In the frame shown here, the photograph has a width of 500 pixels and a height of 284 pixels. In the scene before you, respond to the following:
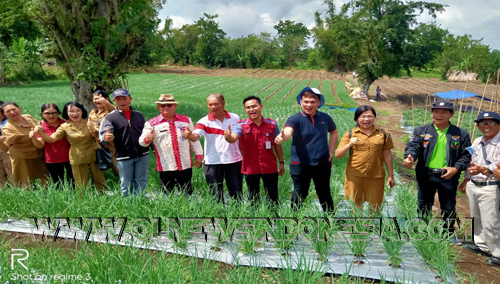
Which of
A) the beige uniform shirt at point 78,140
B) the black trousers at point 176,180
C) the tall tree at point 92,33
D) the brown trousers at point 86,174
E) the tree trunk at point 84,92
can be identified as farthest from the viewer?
the tree trunk at point 84,92

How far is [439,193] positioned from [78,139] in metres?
3.94

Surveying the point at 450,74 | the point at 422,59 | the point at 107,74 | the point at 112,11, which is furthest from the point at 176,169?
the point at 450,74

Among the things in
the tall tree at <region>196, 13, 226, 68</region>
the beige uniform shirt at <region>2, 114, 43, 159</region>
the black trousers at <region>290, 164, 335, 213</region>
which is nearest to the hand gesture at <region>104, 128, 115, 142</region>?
the beige uniform shirt at <region>2, 114, 43, 159</region>

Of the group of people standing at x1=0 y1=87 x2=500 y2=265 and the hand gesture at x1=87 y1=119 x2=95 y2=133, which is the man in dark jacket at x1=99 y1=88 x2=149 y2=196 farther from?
the hand gesture at x1=87 y1=119 x2=95 y2=133

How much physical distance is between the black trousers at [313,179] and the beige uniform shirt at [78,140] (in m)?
2.42

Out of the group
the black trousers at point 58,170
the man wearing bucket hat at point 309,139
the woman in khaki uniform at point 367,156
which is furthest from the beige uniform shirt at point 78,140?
the woman in khaki uniform at point 367,156

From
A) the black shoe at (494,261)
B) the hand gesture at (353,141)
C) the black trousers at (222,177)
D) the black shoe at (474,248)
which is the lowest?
the black shoe at (474,248)

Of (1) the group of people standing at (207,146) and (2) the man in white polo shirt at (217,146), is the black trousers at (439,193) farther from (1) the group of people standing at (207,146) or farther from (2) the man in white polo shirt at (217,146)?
(2) the man in white polo shirt at (217,146)

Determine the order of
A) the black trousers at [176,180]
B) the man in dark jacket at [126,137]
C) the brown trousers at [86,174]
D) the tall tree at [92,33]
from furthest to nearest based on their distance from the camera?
1. the tall tree at [92,33]
2. the brown trousers at [86,174]
3. the black trousers at [176,180]
4. the man in dark jacket at [126,137]

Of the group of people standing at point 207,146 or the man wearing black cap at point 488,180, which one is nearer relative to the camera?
the man wearing black cap at point 488,180

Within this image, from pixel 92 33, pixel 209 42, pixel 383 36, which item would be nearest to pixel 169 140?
pixel 92 33

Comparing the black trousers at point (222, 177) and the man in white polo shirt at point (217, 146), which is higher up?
the man in white polo shirt at point (217, 146)

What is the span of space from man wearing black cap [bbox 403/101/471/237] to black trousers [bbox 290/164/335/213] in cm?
76

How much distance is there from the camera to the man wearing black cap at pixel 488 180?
9.68 feet
